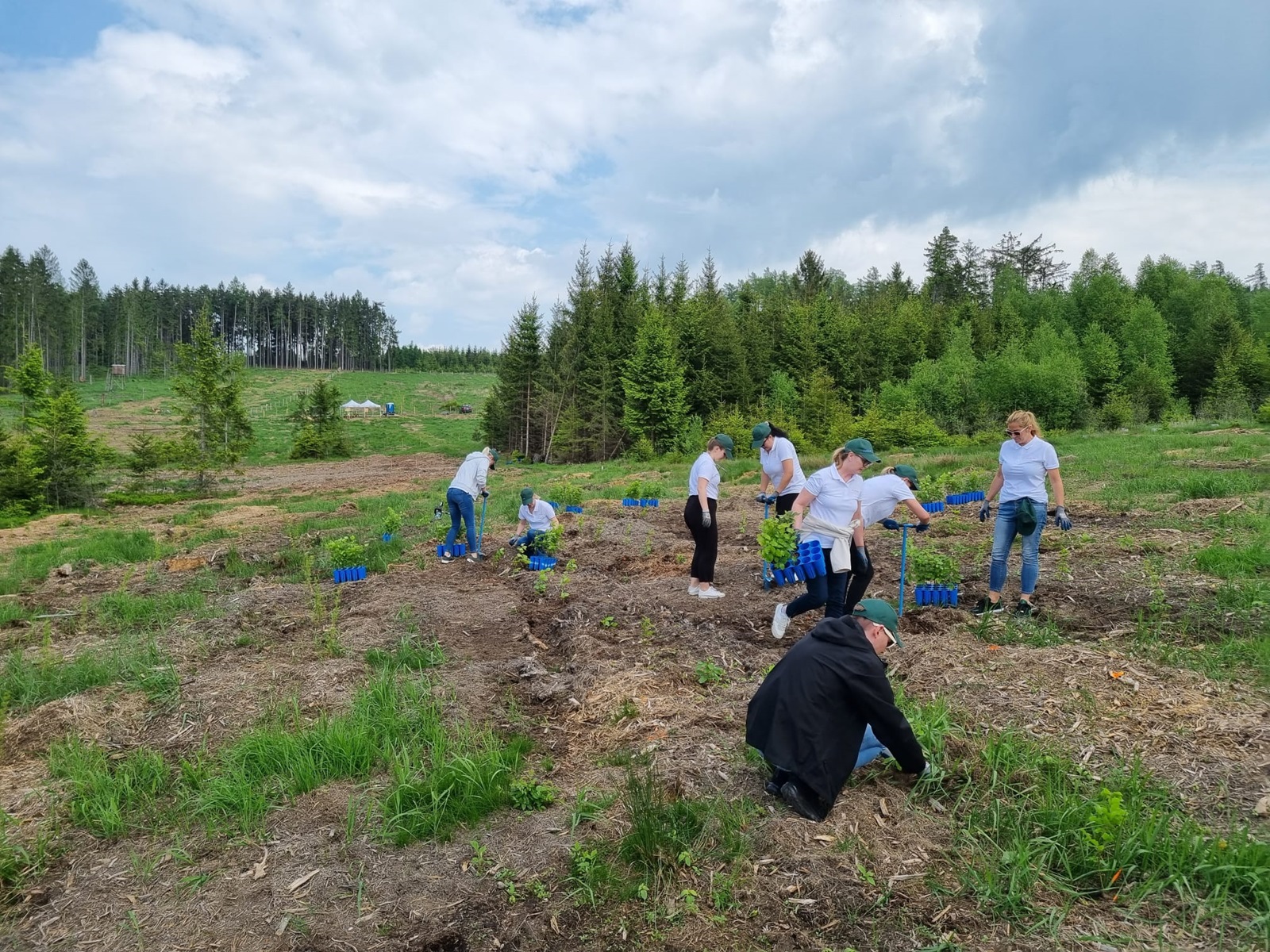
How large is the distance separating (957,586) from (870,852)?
14.1 ft

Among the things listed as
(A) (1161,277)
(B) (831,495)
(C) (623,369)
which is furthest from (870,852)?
(A) (1161,277)

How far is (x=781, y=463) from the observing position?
24.0ft

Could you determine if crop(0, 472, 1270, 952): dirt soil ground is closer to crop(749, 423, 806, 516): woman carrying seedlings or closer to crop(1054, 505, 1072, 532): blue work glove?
crop(1054, 505, 1072, 532): blue work glove

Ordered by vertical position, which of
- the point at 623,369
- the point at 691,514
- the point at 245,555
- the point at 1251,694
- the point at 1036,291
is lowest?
the point at 245,555

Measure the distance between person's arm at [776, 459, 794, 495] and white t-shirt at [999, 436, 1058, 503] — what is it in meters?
1.94

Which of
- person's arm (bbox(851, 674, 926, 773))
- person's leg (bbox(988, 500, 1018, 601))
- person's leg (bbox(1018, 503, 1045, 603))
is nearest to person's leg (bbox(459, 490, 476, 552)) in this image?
person's leg (bbox(988, 500, 1018, 601))

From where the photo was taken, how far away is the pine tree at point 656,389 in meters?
32.2

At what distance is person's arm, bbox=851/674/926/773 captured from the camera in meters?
3.30

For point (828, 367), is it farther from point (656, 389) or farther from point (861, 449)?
point (861, 449)

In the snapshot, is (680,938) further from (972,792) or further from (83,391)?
(83,391)

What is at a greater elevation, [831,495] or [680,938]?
[831,495]

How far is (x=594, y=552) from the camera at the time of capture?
10.2m

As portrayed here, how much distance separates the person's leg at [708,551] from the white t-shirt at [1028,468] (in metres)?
2.76

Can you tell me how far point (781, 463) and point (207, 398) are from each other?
22.9m
